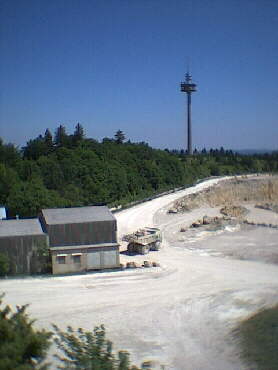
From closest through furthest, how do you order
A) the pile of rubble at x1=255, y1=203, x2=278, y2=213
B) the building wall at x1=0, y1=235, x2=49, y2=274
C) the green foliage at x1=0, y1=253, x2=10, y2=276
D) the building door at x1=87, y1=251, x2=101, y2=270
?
the green foliage at x1=0, y1=253, x2=10, y2=276 → the building wall at x1=0, y1=235, x2=49, y2=274 → the building door at x1=87, y1=251, x2=101, y2=270 → the pile of rubble at x1=255, y1=203, x2=278, y2=213

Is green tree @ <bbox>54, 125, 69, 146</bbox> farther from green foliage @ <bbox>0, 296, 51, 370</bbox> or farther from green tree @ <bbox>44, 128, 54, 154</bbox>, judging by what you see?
green foliage @ <bbox>0, 296, 51, 370</bbox>

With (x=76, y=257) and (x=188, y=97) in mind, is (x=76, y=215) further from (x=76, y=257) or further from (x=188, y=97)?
(x=188, y=97)

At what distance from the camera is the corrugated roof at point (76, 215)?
21.8 m

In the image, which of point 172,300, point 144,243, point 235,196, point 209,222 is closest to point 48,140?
point 235,196

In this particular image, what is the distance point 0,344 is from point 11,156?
37.5 metres

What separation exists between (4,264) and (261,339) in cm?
1078

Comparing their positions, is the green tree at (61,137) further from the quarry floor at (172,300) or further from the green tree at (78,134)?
the quarry floor at (172,300)

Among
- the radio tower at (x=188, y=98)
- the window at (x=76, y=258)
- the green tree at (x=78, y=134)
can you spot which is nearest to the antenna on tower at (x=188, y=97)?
the radio tower at (x=188, y=98)

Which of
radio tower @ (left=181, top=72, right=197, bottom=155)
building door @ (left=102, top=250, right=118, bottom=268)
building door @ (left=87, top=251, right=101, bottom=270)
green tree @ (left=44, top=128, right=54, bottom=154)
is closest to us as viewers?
building door @ (left=87, top=251, right=101, bottom=270)

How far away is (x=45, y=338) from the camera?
8.53m

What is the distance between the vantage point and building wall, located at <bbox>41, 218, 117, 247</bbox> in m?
21.0

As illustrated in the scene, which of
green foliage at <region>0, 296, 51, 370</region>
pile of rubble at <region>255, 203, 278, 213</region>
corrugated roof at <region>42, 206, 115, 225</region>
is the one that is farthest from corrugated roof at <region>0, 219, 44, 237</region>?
pile of rubble at <region>255, 203, 278, 213</region>

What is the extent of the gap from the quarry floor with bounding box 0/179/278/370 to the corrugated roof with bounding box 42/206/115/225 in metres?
2.59

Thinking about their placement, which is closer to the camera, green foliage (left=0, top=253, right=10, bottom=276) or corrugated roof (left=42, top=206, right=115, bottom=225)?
green foliage (left=0, top=253, right=10, bottom=276)
